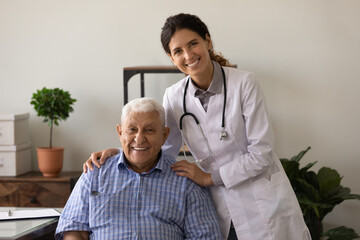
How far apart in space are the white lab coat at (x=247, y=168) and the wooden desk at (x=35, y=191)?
1.74 m

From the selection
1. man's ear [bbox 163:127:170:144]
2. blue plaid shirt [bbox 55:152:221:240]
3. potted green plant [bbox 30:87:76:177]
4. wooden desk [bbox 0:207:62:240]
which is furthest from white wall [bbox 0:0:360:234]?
wooden desk [bbox 0:207:62:240]

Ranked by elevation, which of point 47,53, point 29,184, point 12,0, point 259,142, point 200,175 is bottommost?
point 29,184

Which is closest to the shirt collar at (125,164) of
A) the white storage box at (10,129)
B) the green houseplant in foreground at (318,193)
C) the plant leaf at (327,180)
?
the green houseplant in foreground at (318,193)

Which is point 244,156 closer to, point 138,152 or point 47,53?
point 138,152

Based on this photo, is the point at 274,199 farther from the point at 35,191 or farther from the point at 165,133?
the point at 35,191

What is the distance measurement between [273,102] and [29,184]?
178cm

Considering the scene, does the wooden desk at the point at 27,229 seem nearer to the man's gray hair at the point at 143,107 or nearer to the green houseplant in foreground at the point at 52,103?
the man's gray hair at the point at 143,107

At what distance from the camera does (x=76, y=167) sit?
3816 millimetres

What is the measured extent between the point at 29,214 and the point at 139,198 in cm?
46

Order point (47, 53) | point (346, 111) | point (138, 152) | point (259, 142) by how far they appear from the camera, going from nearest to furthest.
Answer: point (259, 142) → point (138, 152) → point (346, 111) → point (47, 53)

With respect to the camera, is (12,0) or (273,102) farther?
(12,0)

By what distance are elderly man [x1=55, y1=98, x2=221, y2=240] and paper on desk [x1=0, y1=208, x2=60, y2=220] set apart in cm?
11

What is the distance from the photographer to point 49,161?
353 cm

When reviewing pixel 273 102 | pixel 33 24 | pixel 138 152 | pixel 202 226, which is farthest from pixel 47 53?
pixel 202 226
